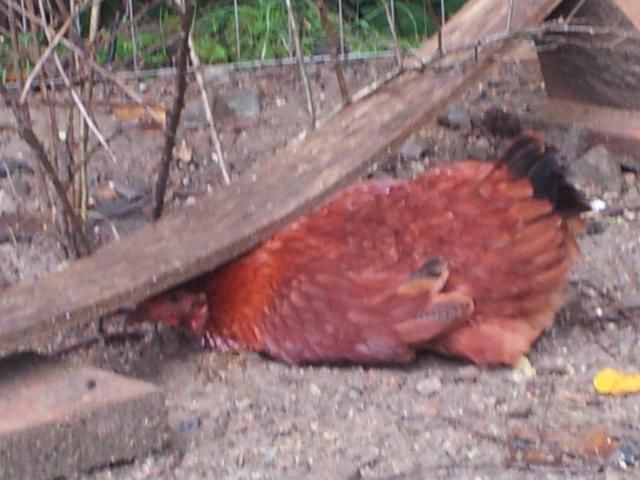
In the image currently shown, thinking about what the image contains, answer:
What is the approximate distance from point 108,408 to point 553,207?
3.91 feet

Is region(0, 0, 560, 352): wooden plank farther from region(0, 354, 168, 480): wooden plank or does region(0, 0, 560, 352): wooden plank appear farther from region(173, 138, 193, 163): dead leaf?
region(173, 138, 193, 163): dead leaf

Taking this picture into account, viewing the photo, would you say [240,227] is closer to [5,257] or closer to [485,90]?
[5,257]

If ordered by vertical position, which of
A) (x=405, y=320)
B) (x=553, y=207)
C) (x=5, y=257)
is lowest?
(x=5, y=257)

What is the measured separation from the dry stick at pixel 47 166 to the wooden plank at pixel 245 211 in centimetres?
15

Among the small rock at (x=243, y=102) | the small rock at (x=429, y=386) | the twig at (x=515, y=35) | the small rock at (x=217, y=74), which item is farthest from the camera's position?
the small rock at (x=217, y=74)

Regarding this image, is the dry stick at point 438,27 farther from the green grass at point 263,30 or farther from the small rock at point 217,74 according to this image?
the small rock at point 217,74

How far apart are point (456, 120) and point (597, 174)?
30.0 inches

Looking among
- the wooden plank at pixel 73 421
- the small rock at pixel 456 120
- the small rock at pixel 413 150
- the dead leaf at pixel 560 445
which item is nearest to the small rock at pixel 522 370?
the dead leaf at pixel 560 445

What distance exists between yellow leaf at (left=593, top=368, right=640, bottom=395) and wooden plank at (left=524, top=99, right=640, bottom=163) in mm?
1400

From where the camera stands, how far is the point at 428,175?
3.01 m

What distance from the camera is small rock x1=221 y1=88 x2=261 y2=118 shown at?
4617mm

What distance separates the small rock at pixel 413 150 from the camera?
4.18 metres

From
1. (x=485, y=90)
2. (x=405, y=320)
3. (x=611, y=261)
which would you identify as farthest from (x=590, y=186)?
(x=405, y=320)

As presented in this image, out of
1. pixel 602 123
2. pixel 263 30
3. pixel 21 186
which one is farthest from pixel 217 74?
pixel 602 123
